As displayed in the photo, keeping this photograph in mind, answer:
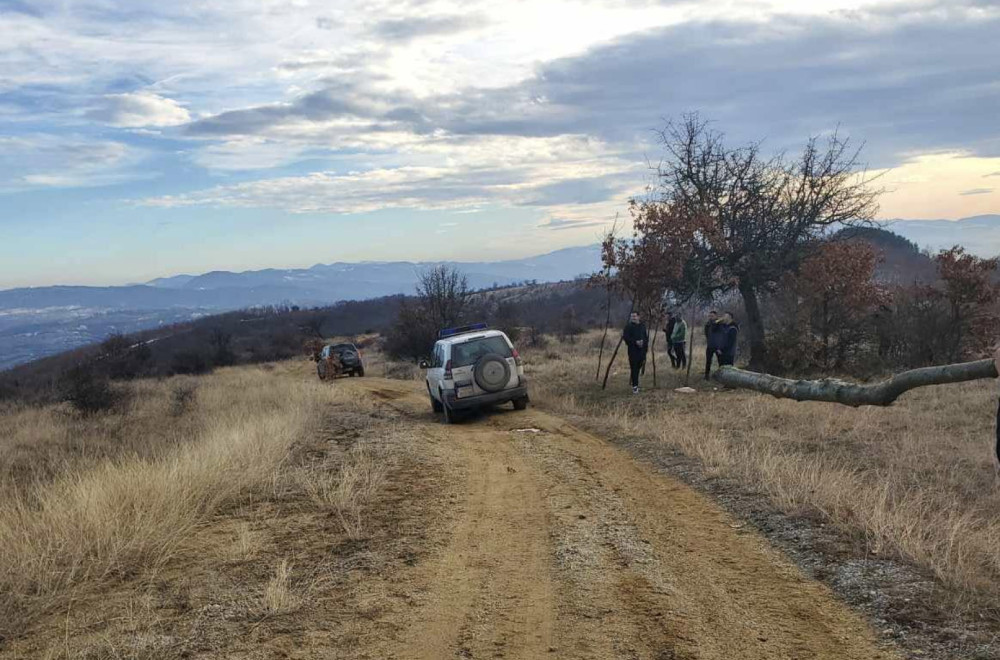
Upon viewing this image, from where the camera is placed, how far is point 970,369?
4945 mm

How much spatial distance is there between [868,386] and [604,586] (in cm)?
353

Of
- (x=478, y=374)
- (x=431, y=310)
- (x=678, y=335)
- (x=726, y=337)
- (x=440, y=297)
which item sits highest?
(x=440, y=297)

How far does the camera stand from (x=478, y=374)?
13766 mm

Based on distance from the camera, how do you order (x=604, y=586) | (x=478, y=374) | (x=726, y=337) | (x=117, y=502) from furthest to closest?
(x=726, y=337)
(x=478, y=374)
(x=117, y=502)
(x=604, y=586)

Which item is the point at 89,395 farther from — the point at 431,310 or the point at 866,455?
the point at 866,455

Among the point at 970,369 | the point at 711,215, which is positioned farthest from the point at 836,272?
the point at 970,369

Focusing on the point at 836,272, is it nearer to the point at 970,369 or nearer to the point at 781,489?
the point at 781,489

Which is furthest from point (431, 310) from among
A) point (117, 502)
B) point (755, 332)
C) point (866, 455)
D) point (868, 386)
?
point (868, 386)

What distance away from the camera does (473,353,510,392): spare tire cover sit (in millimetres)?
13773

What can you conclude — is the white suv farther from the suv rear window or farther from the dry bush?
the dry bush

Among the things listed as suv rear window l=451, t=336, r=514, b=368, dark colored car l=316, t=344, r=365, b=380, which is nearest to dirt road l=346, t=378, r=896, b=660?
suv rear window l=451, t=336, r=514, b=368

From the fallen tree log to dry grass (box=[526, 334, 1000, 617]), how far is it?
82 cm

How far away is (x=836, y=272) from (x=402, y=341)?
76.9ft

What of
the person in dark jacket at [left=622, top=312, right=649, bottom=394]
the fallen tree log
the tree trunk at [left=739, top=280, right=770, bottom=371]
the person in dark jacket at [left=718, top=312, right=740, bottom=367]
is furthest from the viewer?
the tree trunk at [left=739, top=280, right=770, bottom=371]
